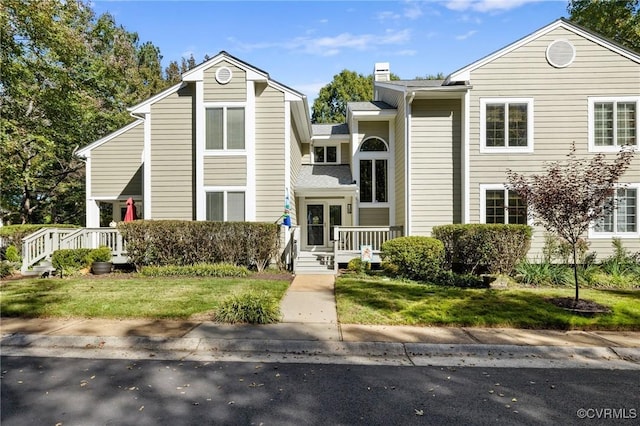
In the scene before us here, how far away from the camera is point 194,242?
1128 cm

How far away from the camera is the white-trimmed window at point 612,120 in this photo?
1185cm

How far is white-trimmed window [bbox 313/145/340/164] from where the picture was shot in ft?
58.0

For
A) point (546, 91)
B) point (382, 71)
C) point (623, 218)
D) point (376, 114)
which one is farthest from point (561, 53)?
point (382, 71)

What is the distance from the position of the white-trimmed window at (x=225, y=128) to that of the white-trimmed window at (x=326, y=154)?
5.96m

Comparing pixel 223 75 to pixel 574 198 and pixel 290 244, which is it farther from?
pixel 574 198

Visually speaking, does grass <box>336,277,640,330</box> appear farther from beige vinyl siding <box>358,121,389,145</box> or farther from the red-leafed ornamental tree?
beige vinyl siding <box>358,121,389,145</box>

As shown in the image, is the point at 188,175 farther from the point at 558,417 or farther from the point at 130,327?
the point at 558,417

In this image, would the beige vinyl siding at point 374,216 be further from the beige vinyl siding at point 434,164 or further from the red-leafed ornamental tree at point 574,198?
the red-leafed ornamental tree at point 574,198

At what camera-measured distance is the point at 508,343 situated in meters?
5.34

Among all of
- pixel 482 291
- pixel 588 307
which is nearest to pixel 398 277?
pixel 482 291

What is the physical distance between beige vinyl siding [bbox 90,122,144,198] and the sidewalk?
422 inches

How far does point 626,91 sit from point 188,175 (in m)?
15.0

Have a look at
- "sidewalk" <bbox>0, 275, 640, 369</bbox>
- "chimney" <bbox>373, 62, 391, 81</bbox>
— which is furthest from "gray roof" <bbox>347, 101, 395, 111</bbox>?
"sidewalk" <bbox>0, 275, 640, 369</bbox>

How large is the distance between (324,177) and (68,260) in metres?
9.49
